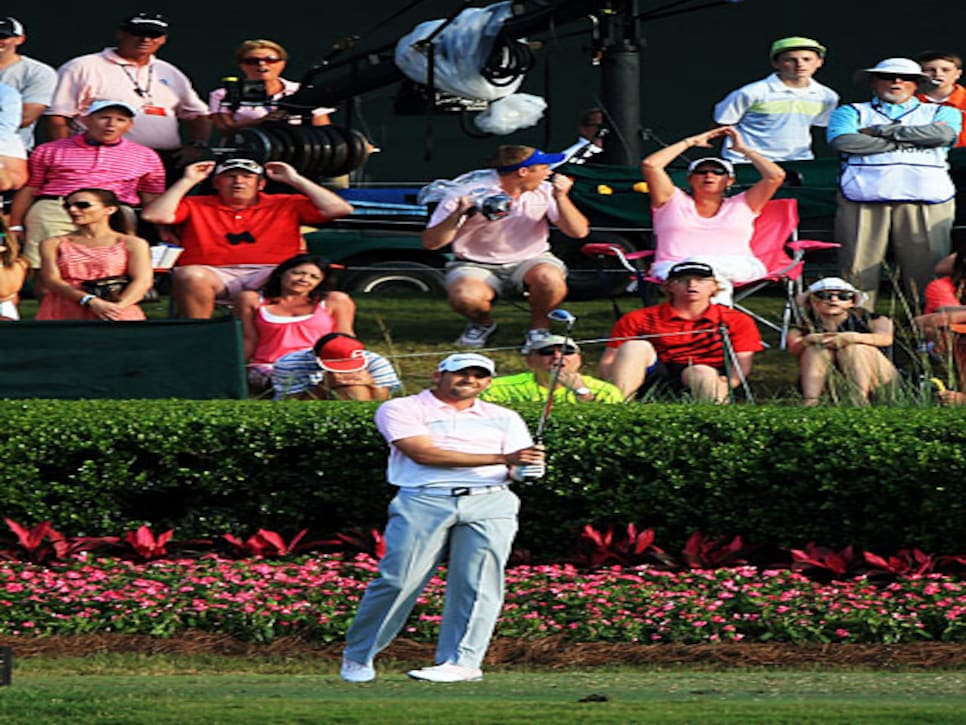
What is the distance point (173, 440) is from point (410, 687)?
282cm

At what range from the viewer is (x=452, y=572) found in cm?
812

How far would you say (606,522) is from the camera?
10227 millimetres

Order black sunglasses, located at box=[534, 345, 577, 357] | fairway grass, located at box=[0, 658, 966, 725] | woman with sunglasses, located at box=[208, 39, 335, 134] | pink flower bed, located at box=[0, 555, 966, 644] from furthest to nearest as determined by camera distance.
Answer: woman with sunglasses, located at box=[208, 39, 335, 134] < black sunglasses, located at box=[534, 345, 577, 357] < pink flower bed, located at box=[0, 555, 966, 644] < fairway grass, located at box=[0, 658, 966, 725]

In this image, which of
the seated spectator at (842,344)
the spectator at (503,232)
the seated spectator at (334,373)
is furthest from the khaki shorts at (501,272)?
the seated spectator at (842,344)

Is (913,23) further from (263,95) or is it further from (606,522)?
(606,522)

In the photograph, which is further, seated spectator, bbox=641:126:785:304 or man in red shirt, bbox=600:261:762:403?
seated spectator, bbox=641:126:785:304

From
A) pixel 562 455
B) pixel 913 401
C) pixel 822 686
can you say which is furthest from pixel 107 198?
pixel 822 686

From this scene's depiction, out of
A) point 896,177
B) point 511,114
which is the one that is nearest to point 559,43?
point 511,114

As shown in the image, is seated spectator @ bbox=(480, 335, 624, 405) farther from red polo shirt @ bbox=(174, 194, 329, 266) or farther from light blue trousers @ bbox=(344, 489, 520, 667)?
light blue trousers @ bbox=(344, 489, 520, 667)

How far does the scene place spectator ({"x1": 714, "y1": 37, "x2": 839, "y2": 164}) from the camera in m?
Result: 13.9

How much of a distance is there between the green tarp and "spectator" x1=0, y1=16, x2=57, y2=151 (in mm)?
2760

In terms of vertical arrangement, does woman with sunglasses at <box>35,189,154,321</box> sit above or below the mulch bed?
above

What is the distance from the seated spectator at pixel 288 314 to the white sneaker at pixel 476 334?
4.24 feet

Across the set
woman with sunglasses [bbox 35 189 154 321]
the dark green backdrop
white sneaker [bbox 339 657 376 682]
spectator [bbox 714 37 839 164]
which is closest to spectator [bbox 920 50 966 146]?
spectator [bbox 714 37 839 164]
